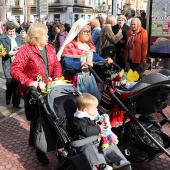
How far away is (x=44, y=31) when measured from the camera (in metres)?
3.36

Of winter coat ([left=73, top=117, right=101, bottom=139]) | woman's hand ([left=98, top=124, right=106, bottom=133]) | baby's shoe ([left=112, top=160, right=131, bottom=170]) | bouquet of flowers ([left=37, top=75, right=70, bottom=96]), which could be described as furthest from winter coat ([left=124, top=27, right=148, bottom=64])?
baby's shoe ([left=112, top=160, right=131, bottom=170])

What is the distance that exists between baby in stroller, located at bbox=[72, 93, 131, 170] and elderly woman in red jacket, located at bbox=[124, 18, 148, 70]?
3.22 m

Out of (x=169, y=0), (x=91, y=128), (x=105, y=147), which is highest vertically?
(x=169, y=0)

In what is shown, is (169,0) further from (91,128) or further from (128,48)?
(91,128)

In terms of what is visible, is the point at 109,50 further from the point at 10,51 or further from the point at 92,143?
the point at 92,143

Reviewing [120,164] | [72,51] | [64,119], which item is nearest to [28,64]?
[72,51]

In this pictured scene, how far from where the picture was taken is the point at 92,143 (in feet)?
9.16

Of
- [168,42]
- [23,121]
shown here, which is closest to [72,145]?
[23,121]

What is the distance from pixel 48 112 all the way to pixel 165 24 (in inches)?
175

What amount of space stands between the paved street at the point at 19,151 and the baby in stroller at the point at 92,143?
0.69 metres

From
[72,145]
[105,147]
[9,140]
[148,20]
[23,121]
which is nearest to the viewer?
[72,145]

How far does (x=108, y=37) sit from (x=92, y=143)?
4.15 m

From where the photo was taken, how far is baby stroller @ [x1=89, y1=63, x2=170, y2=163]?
112 inches

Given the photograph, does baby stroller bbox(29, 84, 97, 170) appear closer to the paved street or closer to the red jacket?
the red jacket
